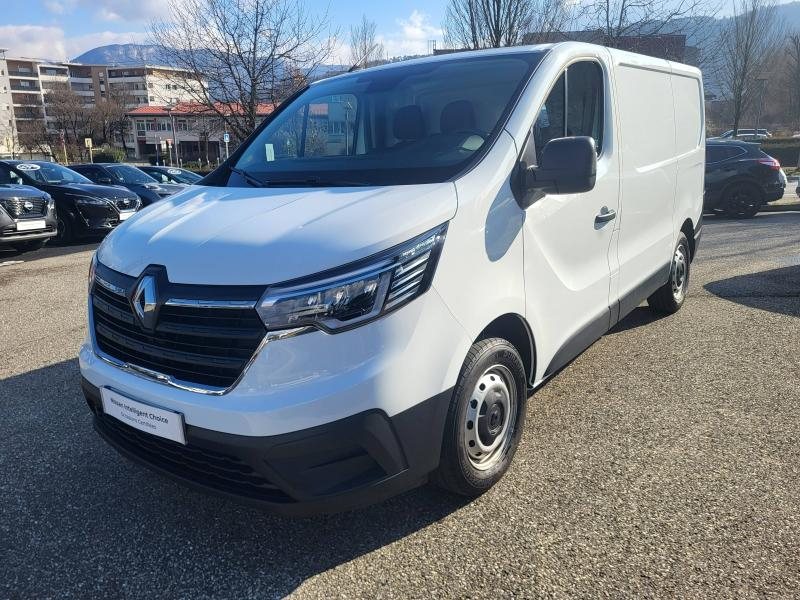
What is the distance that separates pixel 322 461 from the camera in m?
2.10

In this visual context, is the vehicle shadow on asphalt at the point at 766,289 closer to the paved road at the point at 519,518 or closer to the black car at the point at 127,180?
the paved road at the point at 519,518

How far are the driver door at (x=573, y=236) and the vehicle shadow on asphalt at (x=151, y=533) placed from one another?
0.99 m

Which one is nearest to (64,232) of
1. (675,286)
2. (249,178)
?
(249,178)

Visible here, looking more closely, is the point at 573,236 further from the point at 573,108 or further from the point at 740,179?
the point at 740,179

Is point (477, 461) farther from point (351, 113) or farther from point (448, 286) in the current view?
point (351, 113)

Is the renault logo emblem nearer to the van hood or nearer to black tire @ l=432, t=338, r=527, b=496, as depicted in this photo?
the van hood

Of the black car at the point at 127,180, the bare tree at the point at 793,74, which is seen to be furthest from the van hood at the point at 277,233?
the bare tree at the point at 793,74

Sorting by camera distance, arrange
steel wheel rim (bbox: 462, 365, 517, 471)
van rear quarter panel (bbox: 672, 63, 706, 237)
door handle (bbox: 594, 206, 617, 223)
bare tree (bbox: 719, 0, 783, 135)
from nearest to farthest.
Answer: steel wheel rim (bbox: 462, 365, 517, 471), door handle (bbox: 594, 206, 617, 223), van rear quarter panel (bbox: 672, 63, 706, 237), bare tree (bbox: 719, 0, 783, 135)

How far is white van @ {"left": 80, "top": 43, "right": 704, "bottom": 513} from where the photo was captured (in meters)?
2.05

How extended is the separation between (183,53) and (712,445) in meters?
19.3

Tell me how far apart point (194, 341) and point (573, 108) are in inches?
90.6

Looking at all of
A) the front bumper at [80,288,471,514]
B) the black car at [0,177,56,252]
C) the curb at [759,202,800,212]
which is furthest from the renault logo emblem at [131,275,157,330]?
the curb at [759,202,800,212]

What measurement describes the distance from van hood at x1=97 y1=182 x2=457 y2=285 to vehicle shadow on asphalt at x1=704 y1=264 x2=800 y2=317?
4.79m

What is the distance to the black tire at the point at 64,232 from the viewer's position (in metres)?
11.5
